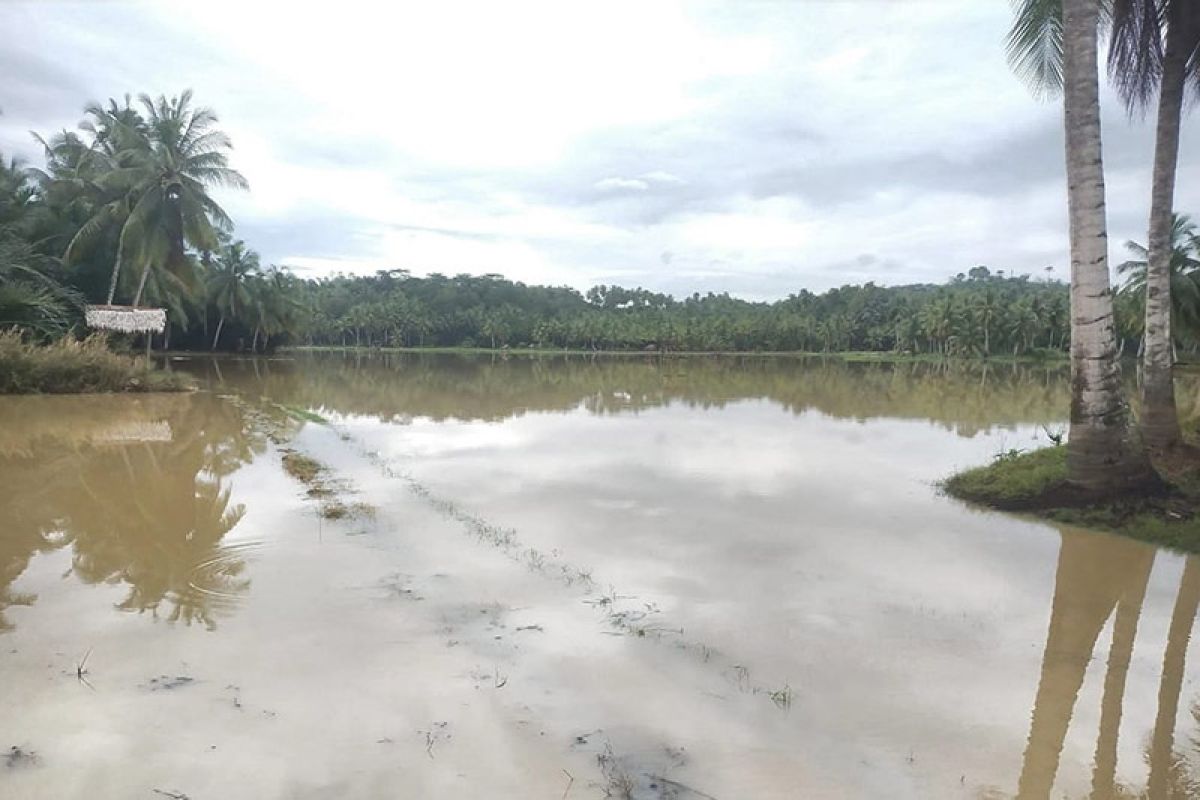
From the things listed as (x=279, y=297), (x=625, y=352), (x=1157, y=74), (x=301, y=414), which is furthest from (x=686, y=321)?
(x=1157, y=74)

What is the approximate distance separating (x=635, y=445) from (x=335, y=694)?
36.3ft

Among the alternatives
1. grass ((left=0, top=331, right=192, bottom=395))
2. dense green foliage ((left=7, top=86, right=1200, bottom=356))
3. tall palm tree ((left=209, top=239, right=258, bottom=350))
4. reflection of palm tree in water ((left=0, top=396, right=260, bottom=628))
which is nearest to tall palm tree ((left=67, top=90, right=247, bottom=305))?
dense green foliage ((left=7, top=86, right=1200, bottom=356))

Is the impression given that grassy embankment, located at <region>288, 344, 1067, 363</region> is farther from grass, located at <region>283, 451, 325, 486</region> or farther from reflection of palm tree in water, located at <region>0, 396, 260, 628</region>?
grass, located at <region>283, 451, 325, 486</region>

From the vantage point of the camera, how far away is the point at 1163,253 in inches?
382

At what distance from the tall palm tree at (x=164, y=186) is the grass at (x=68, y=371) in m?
7.01

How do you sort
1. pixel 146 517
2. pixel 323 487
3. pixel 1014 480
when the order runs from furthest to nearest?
pixel 323 487
pixel 1014 480
pixel 146 517

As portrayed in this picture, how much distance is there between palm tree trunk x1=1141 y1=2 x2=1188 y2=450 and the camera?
945 cm

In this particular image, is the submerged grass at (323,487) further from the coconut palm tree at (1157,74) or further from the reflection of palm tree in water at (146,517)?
the coconut palm tree at (1157,74)

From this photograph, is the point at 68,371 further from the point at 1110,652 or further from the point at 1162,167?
the point at 1162,167


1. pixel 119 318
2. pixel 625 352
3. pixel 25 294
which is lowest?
pixel 625 352

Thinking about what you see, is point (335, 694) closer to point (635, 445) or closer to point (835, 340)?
point (635, 445)

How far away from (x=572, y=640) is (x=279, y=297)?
58.9 m

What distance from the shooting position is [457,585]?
632cm

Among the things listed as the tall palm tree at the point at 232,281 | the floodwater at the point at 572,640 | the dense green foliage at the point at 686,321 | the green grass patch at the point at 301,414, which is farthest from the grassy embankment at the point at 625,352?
the floodwater at the point at 572,640
